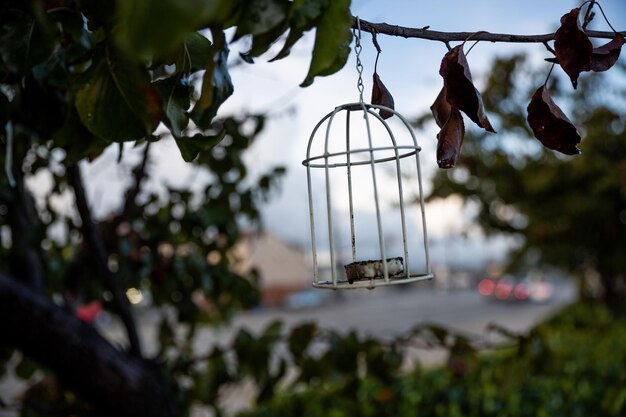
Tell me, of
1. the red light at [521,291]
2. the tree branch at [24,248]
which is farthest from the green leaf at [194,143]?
the red light at [521,291]

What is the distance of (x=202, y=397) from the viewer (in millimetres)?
2432

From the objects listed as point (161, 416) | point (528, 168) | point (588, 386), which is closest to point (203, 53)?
point (161, 416)

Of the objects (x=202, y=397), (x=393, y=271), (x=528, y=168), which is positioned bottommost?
(x=202, y=397)

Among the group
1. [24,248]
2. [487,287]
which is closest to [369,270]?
A: [24,248]

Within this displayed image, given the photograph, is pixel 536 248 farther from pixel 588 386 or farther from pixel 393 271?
pixel 393 271

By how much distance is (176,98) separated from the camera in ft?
2.23

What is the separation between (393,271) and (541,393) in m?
2.64

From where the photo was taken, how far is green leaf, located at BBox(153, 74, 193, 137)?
26.1 inches

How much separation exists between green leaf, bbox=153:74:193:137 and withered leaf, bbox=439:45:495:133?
316mm

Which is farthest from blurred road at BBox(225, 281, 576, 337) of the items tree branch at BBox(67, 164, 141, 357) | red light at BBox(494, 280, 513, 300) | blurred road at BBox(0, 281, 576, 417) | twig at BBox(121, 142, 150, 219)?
tree branch at BBox(67, 164, 141, 357)

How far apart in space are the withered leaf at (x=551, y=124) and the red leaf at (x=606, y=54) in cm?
7

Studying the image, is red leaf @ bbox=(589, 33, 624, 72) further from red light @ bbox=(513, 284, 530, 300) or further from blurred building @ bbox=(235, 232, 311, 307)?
blurred building @ bbox=(235, 232, 311, 307)

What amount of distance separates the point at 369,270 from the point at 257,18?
54 centimetres

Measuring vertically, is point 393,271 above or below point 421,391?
above
